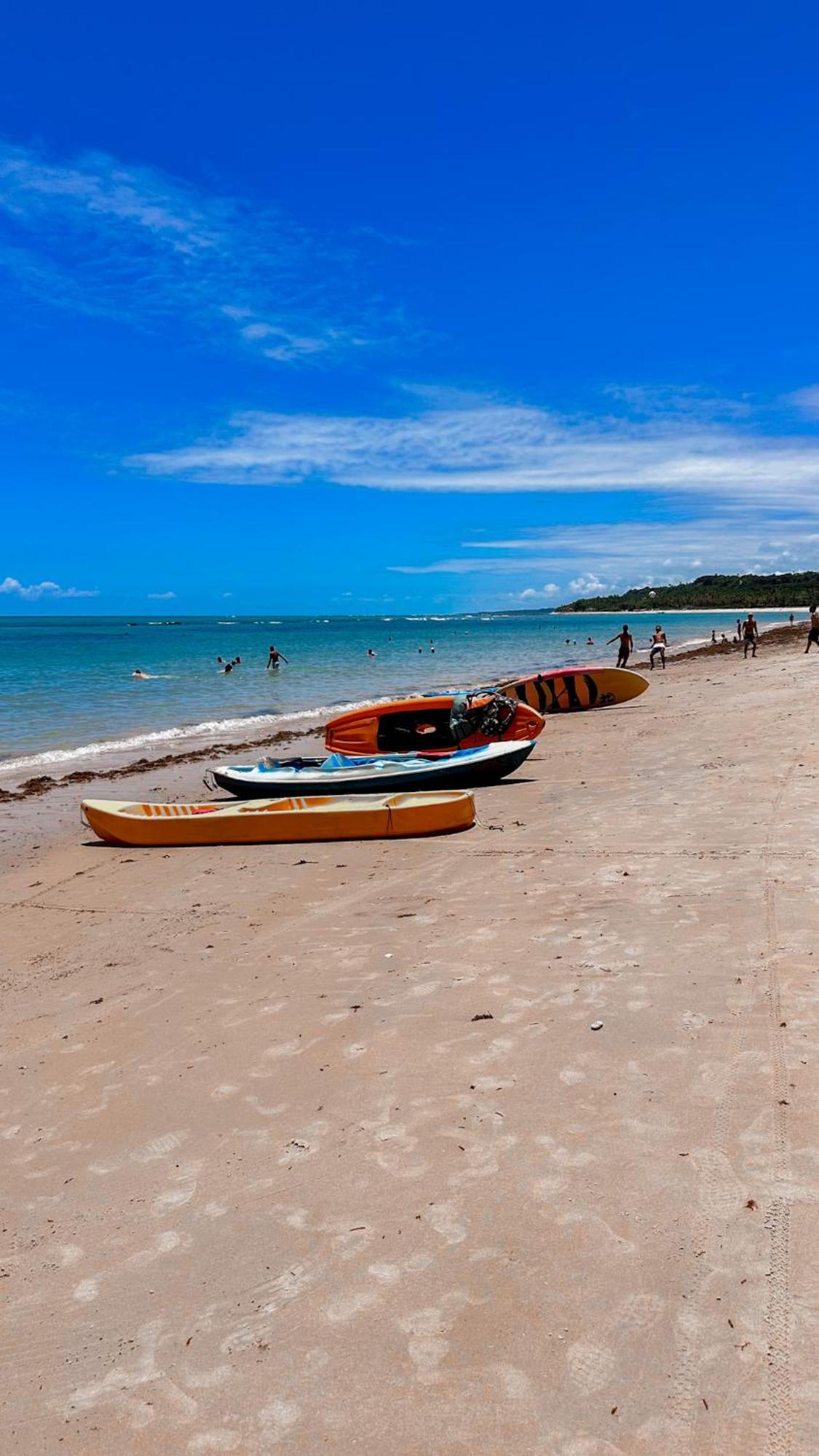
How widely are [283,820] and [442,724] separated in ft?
16.0

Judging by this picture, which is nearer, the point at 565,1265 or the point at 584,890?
the point at 565,1265

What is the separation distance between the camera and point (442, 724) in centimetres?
1405

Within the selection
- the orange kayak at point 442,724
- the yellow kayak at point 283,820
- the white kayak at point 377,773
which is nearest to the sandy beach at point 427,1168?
the yellow kayak at point 283,820

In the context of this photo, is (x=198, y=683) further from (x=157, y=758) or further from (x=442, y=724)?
(x=442, y=724)

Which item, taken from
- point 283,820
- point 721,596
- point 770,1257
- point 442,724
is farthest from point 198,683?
point 721,596

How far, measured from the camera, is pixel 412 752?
13.9m

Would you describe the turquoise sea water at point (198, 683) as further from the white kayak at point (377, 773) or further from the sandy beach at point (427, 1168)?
the sandy beach at point (427, 1168)

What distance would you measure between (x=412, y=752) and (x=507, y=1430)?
38.2 feet

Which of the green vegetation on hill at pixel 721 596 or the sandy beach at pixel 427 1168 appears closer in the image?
the sandy beach at pixel 427 1168

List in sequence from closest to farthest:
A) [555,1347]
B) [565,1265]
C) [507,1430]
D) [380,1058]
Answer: [507,1430]
[555,1347]
[565,1265]
[380,1058]

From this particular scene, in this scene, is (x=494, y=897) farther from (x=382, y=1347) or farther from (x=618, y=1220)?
(x=382, y=1347)

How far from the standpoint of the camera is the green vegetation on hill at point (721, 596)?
108500 mm

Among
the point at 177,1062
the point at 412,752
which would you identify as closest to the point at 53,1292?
the point at 177,1062

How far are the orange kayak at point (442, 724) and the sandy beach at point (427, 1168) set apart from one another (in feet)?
21.7
